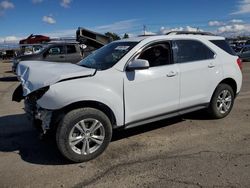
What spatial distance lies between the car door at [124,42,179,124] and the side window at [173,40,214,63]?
0.19 m

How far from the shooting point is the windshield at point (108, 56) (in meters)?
5.11

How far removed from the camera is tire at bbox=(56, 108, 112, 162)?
14.3 ft

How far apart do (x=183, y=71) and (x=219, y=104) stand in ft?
4.61

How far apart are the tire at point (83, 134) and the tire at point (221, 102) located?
2.60 meters

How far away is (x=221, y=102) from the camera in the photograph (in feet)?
21.4

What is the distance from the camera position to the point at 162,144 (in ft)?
17.1

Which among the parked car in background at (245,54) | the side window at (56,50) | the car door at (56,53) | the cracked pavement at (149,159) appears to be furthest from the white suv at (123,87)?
the parked car in background at (245,54)

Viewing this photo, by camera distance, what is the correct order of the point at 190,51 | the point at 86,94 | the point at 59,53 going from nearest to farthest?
1. the point at 86,94
2. the point at 190,51
3. the point at 59,53

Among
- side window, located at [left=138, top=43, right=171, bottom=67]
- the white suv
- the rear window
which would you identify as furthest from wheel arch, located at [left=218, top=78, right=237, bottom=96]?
side window, located at [left=138, top=43, right=171, bottom=67]

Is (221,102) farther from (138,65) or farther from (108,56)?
(108,56)

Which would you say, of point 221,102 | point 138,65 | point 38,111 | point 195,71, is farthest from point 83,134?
point 221,102

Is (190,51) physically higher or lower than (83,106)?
higher

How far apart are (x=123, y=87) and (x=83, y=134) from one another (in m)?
0.94

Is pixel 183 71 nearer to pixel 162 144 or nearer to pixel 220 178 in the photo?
pixel 162 144
